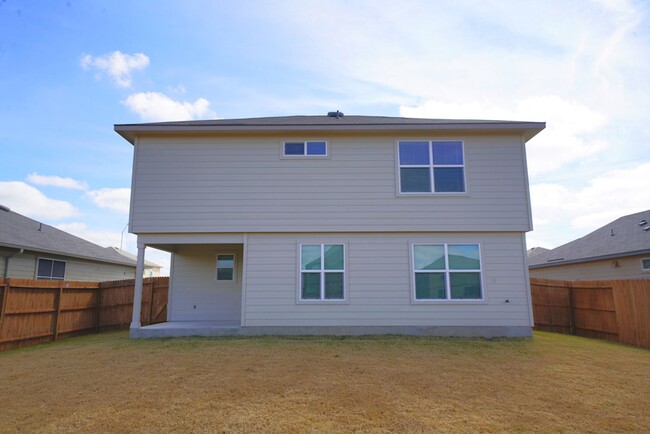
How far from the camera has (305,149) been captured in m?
10.4

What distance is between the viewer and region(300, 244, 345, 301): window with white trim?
985 centimetres

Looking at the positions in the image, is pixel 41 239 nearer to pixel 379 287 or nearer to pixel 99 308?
pixel 99 308

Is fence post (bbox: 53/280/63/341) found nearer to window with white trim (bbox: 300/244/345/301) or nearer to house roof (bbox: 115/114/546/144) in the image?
house roof (bbox: 115/114/546/144)

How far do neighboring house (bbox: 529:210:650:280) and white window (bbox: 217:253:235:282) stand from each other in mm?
14095

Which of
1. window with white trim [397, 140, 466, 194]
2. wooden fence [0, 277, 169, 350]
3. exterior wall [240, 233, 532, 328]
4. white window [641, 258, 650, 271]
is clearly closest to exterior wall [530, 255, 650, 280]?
white window [641, 258, 650, 271]

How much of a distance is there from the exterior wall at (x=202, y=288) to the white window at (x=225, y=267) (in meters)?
0.11

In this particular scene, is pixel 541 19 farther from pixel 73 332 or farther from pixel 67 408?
pixel 73 332

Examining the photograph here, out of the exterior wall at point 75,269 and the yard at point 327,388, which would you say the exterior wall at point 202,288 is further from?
the exterior wall at point 75,269

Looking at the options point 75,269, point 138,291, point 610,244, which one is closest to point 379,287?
point 138,291

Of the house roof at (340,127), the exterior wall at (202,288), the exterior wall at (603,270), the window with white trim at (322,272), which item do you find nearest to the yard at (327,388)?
the window with white trim at (322,272)

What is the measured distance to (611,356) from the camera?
7758 millimetres

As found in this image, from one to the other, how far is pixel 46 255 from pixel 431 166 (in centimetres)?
1360

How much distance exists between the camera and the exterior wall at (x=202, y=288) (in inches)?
476

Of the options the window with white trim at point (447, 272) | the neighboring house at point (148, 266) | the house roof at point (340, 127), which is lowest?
the window with white trim at point (447, 272)
